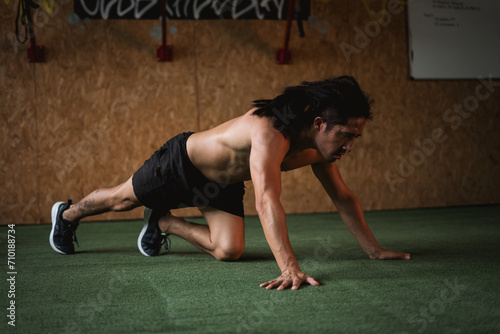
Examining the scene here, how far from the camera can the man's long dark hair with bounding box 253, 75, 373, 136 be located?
5.74 feet

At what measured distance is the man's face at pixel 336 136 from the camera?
175cm

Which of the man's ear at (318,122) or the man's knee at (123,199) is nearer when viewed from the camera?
the man's ear at (318,122)

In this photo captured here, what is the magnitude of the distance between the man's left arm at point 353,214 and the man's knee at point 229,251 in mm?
505

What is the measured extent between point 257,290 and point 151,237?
0.95 m

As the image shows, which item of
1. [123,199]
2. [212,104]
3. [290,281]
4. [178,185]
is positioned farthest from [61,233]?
[212,104]

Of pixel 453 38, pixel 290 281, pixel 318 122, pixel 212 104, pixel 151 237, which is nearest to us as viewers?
pixel 290 281

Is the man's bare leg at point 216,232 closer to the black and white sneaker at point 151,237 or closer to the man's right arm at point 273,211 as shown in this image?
the black and white sneaker at point 151,237

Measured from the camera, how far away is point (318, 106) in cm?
180

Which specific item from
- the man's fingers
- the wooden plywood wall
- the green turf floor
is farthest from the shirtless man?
the wooden plywood wall

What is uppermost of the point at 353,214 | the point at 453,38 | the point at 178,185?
A: the point at 453,38

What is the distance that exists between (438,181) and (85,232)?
3338mm

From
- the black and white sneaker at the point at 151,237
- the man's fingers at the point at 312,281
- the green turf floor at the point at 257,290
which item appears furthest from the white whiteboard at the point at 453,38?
the man's fingers at the point at 312,281

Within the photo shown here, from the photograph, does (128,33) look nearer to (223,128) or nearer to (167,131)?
(167,131)

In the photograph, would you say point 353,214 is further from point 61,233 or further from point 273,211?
point 61,233
